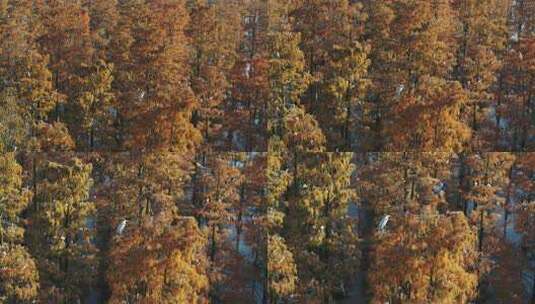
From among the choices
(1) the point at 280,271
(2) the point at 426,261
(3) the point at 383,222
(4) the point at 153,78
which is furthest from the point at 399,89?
(4) the point at 153,78

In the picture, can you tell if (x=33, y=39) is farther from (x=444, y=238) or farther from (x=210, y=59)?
(x=444, y=238)

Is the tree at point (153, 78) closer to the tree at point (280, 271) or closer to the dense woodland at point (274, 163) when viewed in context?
the dense woodland at point (274, 163)

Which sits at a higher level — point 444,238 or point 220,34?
point 220,34

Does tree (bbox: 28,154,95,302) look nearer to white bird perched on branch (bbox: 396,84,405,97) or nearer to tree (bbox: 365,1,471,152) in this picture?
tree (bbox: 365,1,471,152)

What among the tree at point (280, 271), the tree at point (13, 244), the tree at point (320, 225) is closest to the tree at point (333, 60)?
the tree at point (320, 225)

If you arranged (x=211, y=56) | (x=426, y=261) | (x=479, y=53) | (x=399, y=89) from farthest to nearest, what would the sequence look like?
(x=479, y=53), (x=211, y=56), (x=399, y=89), (x=426, y=261)

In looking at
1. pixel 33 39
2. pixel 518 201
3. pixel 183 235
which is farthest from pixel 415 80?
pixel 33 39

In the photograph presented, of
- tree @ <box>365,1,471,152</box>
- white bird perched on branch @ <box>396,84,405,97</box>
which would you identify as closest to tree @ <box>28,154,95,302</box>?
tree @ <box>365,1,471,152</box>

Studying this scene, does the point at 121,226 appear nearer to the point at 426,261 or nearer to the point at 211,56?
the point at 211,56
